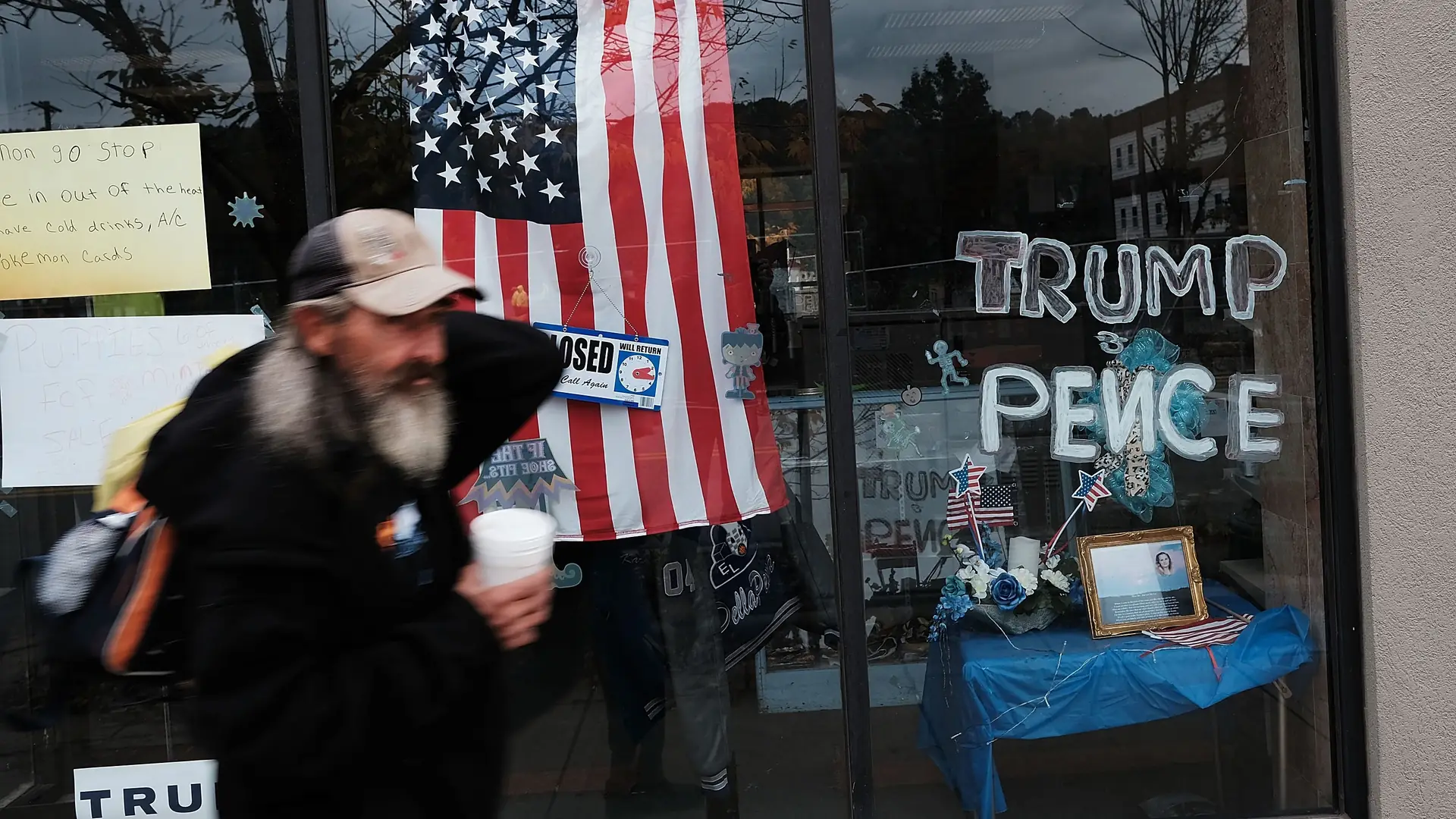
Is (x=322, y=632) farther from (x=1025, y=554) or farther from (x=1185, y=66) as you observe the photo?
(x=1185, y=66)

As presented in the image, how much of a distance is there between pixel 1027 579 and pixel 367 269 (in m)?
2.93

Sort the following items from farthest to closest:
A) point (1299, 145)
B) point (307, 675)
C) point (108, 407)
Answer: point (1299, 145), point (108, 407), point (307, 675)

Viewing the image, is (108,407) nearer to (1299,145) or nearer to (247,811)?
(247,811)

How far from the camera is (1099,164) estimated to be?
13.4 ft

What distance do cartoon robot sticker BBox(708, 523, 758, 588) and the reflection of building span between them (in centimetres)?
178

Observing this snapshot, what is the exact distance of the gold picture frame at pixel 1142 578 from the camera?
400cm

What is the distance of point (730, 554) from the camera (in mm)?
4023

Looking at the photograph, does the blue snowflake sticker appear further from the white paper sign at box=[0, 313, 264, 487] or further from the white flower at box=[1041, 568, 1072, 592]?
the white flower at box=[1041, 568, 1072, 592]

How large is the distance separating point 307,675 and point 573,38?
2.77 metres

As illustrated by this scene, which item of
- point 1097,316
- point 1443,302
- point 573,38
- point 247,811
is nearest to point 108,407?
point 573,38

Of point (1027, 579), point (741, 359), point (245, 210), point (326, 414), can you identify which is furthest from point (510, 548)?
point (1027, 579)

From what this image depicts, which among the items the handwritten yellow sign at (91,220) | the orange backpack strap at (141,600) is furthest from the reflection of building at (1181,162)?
the orange backpack strap at (141,600)

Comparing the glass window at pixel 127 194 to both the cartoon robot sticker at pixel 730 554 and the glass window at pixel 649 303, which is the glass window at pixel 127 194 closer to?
the glass window at pixel 649 303

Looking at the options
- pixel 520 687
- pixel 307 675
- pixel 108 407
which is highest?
pixel 108 407
